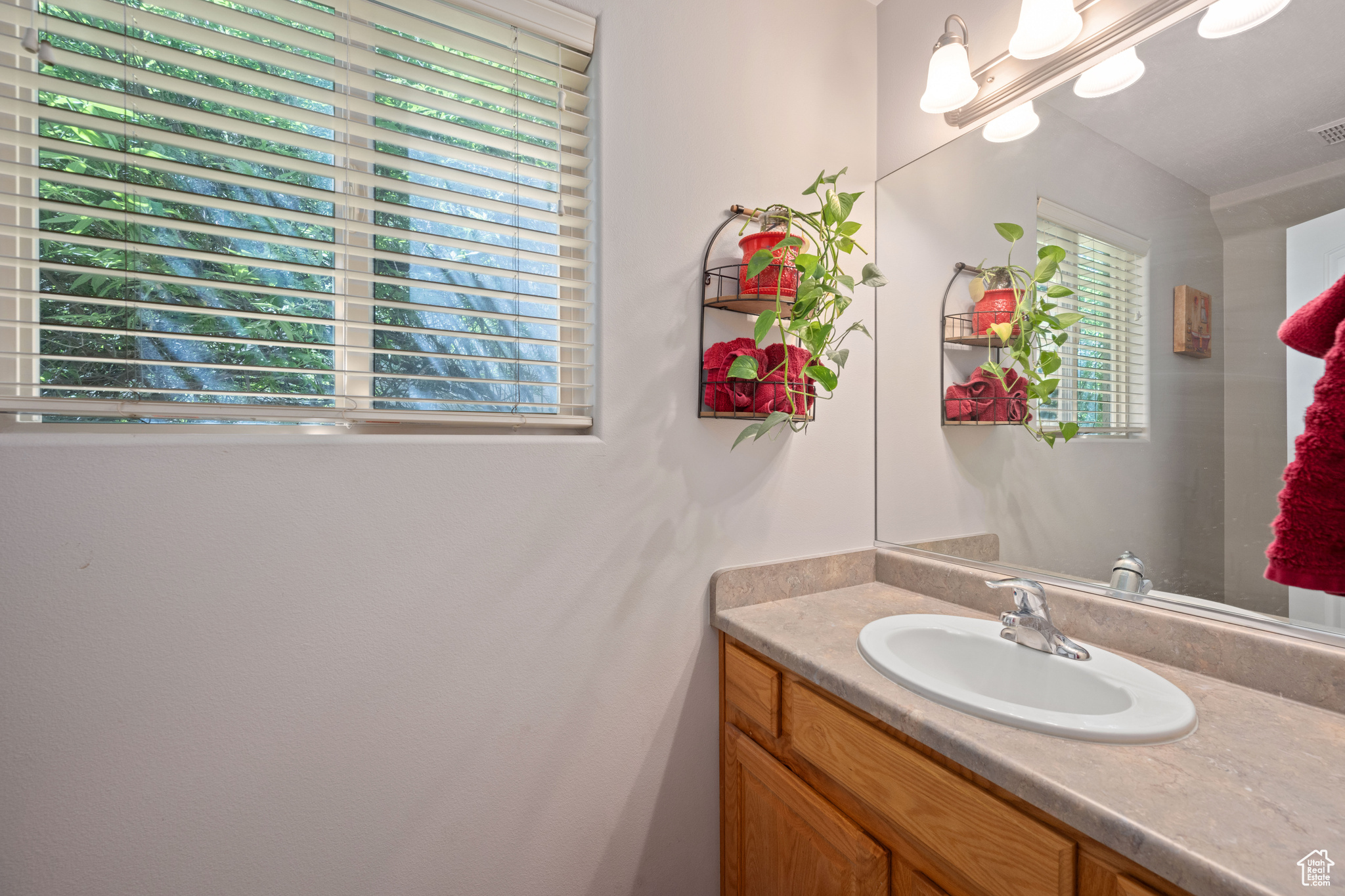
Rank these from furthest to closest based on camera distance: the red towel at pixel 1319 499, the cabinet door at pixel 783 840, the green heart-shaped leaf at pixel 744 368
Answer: the green heart-shaped leaf at pixel 744 368 → the cabinet door at pixel 783 840 → the red towel at pixel 1319 499

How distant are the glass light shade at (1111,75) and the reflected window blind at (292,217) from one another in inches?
39.7

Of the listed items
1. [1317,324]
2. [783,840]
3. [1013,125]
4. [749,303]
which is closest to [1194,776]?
[1317,324]

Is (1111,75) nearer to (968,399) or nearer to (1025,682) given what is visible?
(968,399)

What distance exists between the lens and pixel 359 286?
0.98 metres

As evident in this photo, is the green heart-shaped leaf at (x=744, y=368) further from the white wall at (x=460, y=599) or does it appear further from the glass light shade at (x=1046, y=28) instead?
the glass light shade at (x=1046, y=28)

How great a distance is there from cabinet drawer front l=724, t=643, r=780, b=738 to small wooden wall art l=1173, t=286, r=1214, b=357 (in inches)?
36.5

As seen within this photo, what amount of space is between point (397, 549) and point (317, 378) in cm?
33

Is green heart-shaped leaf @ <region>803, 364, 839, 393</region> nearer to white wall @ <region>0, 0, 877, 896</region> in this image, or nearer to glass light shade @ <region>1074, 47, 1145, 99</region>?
white wall @ <region>0, 0, 877, 896</region>

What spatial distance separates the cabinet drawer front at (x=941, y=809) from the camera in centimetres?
63

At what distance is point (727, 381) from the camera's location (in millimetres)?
1171

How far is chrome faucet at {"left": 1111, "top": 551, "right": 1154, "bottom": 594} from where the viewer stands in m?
0.98

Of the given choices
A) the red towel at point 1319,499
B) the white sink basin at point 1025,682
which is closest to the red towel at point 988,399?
the white sink basin at point 1025,682

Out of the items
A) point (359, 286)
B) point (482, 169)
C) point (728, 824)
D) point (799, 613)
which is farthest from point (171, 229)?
point (728, 824)

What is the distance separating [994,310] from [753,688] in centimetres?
100
